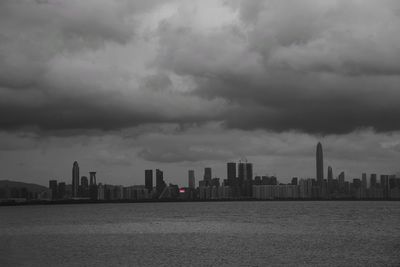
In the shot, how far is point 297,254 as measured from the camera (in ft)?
278

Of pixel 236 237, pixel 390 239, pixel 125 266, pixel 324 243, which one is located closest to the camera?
pixel 125 266

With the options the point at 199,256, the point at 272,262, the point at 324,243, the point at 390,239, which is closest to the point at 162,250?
the point at 199,256

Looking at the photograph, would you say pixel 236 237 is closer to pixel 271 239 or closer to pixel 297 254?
pixel 271 239

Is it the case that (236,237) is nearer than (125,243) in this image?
No

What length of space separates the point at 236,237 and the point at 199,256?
3512 cm

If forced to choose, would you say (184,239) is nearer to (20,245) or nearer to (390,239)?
(20,245)

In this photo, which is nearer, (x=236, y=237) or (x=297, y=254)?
(x=297, y=254)

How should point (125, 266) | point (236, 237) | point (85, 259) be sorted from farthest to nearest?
1. point (236, 237)
2. point (85, 259)
3. point (125, 266)

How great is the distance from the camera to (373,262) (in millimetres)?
74875

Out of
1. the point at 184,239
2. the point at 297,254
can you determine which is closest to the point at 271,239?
the point at 184,239

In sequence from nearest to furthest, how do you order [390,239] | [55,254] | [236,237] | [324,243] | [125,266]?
[125,266], [55,254], [324,243], [390,239], [236,237]

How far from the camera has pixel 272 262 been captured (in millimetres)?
76062

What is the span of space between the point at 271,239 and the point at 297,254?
1040 inches

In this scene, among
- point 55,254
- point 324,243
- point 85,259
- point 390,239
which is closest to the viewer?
point 85,259
